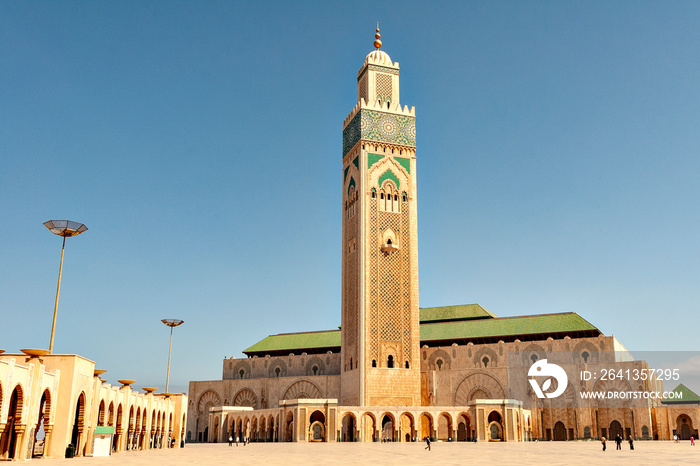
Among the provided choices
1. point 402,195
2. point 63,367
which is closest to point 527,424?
point 402,195

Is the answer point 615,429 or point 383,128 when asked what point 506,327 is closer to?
point 615,429

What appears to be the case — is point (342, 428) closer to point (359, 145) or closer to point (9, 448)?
point (359, 145)

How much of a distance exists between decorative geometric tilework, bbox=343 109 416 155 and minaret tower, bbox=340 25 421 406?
0.07 metres

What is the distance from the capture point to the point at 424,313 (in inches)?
2269

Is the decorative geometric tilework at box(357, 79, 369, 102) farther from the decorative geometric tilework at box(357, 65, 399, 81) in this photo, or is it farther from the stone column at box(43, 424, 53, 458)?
the stone column at box(43, 424, 53, 458)

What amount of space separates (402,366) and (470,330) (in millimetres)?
8088

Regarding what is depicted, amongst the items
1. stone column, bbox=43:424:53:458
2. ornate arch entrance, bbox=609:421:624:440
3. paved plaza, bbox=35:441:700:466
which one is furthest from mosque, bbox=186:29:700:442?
stone column, bbox=43:424:53:458

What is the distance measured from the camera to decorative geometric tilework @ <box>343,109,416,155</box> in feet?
163

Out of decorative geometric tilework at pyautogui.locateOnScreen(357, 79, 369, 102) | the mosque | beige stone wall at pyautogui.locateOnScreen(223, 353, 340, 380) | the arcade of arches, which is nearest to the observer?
the arcade of arches

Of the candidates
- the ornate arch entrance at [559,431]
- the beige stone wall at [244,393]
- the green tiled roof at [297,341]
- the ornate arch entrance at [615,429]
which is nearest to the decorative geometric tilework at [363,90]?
the green tiled roof at [297,341]

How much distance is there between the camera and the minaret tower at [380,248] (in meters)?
45.9

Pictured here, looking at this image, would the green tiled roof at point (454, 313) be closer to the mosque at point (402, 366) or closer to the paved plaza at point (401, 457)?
the mosque at point (402, 366)

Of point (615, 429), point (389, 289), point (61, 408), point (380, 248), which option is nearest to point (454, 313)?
point (389, 289)

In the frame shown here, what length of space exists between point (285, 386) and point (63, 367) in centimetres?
3257
